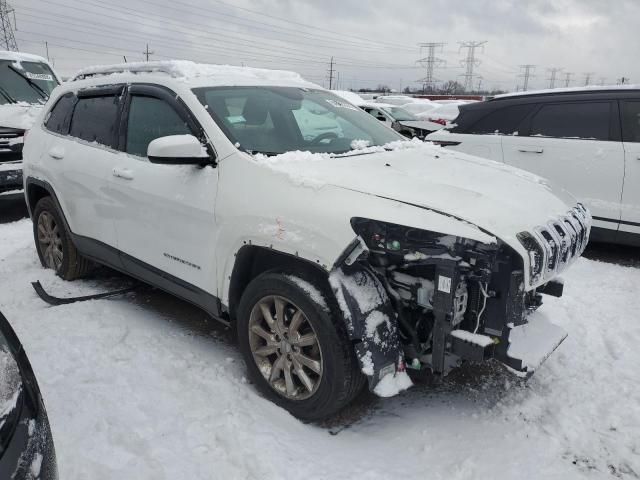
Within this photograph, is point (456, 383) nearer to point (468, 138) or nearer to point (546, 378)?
point (546, 378)

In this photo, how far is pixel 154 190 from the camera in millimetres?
3461

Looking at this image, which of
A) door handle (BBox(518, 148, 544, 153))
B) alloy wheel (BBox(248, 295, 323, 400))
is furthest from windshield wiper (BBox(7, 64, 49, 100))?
alloy wheel (BBox(248, 295, 323, 400))

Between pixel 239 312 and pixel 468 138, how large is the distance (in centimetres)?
427


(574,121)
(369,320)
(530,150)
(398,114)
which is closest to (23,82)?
(530,150)

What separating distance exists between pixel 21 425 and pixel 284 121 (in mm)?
2388

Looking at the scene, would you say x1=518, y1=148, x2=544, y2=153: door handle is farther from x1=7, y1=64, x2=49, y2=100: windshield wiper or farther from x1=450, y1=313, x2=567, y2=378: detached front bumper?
x1=7, y1=64, x2=49, y2=100: windshield wiper

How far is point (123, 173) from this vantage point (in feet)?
12.3

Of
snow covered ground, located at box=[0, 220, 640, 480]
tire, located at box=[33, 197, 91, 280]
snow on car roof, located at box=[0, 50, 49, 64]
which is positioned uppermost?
snow on car roof, located at box=[0, 50, 49, 64]

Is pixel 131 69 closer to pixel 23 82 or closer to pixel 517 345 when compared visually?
pixel 517 345

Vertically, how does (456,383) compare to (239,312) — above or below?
below

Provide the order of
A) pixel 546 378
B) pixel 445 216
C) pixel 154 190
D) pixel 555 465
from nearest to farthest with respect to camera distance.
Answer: pixel 445 216 → pixel 555 465 → pixel 546 378 → pixel 154 190

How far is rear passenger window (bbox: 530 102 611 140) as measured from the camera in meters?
5.47

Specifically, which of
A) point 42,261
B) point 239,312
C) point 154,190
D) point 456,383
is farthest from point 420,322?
point 42,261

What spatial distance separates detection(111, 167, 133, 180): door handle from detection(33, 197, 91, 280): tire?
1.11 metres
